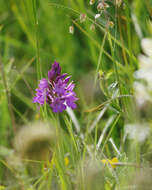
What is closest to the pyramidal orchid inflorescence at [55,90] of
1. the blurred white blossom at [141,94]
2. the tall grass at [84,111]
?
the tall grass at [84,111]

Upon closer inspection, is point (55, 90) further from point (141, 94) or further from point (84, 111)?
point (141, 94)

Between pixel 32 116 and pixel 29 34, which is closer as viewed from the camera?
pixel 32 116

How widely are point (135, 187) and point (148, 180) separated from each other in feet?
0.19

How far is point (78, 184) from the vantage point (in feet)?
3.03

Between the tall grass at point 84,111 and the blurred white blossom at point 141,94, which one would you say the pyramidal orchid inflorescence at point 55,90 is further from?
the blurred white blossom at point 141,94

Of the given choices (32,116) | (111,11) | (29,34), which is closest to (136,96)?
(111,11)

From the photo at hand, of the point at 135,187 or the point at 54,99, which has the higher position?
the point at 54,99

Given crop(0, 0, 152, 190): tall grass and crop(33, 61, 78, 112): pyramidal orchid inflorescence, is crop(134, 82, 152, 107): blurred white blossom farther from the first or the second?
crop(33, 61, 78, 112): pyramidal orchid inflorescence

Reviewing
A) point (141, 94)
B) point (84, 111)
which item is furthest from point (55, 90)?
point (141, 94)

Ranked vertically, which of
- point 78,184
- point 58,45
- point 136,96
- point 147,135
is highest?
point 58,45

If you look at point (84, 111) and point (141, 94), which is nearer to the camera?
point (141, 94)

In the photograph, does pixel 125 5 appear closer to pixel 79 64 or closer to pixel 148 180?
pixel 148 180

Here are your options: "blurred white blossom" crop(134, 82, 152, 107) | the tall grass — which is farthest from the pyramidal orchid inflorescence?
"blurred white blossom" crop(134, 82, 152, 107)

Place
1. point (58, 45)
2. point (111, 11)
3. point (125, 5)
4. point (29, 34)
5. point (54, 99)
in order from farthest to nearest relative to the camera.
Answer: point (58, 45) → point (29, 34) → point (111, 11) → point (125, 5) → point (54, 99)
